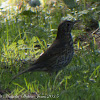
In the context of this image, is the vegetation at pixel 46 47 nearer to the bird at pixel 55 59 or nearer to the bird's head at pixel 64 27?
the bird at pixel 55 59

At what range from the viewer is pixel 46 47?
20.6 feet

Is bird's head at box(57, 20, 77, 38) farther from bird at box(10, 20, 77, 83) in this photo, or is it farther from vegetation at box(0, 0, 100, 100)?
vegetation at box(0, 0, 100, 100)

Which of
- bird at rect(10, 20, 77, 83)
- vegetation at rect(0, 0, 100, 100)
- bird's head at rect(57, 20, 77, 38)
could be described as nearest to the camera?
vegetation at rect(0, 0, 100, 100)

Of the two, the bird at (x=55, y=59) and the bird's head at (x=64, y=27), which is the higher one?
the bird's head at (x=64, y=27)

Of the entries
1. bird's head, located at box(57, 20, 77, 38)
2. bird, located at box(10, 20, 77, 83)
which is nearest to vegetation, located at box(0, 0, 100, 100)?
bird, located at box(10, 20, 77, 83)

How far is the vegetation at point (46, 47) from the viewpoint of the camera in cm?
468

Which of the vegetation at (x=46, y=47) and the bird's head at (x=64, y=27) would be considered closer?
the vegetation at (x=46, y=47)

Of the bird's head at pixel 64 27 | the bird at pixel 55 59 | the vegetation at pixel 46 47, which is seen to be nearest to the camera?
the vegetation at pixel 46 47

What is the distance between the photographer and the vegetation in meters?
4.68

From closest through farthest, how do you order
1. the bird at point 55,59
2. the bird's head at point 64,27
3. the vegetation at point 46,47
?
the vegetation at point 46,47, the bird at point 55,59, the bird's head at point 64,27

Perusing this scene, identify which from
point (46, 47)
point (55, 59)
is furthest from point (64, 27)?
point (46, 47)

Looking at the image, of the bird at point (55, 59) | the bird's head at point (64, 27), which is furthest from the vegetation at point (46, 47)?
the bird's head at point (64, 27)

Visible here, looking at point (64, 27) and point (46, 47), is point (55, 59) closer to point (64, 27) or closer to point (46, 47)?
point (64, 27)

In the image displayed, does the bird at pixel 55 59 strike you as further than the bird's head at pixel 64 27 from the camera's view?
No
